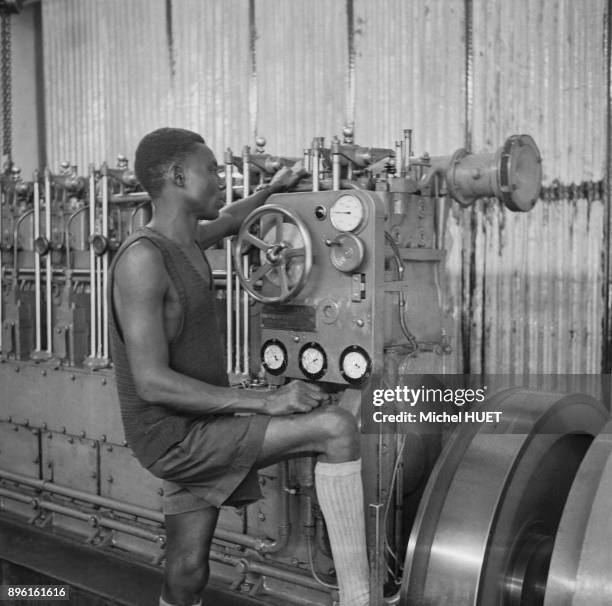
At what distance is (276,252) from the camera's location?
2.32 meters

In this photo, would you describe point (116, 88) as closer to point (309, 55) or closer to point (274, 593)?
point (309, 55)

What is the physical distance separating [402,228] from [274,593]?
1.33 metres

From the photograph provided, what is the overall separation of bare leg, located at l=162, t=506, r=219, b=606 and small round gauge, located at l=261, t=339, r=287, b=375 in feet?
1.80

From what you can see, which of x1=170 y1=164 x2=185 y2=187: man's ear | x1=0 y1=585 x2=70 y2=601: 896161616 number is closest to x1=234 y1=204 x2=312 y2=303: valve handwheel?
x1=170 y1=164 x2=185 y2=187: man's ear

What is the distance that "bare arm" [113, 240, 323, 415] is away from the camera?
186 centimetres

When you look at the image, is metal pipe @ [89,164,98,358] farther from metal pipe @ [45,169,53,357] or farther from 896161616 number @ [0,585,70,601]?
896161616 number @ [0,585,70,601]

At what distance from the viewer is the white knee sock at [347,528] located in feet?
6.33

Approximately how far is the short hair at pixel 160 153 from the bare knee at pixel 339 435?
2.47 feet

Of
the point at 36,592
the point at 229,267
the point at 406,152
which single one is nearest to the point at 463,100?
the point at 406,152

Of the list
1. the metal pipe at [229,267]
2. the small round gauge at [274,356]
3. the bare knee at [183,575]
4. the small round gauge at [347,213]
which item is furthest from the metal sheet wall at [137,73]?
the bare knee at [183,575]

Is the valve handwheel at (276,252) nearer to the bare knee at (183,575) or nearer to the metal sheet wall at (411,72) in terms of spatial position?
the bare knee at (183,575)

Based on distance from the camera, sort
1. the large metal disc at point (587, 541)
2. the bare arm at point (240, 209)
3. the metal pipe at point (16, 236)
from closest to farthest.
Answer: the large metal disc at point (587, 541)
the bare arm at point (240, 209)
the metal pipe at point (16, 236)

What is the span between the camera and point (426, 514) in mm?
2133

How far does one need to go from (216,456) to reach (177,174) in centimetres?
74
